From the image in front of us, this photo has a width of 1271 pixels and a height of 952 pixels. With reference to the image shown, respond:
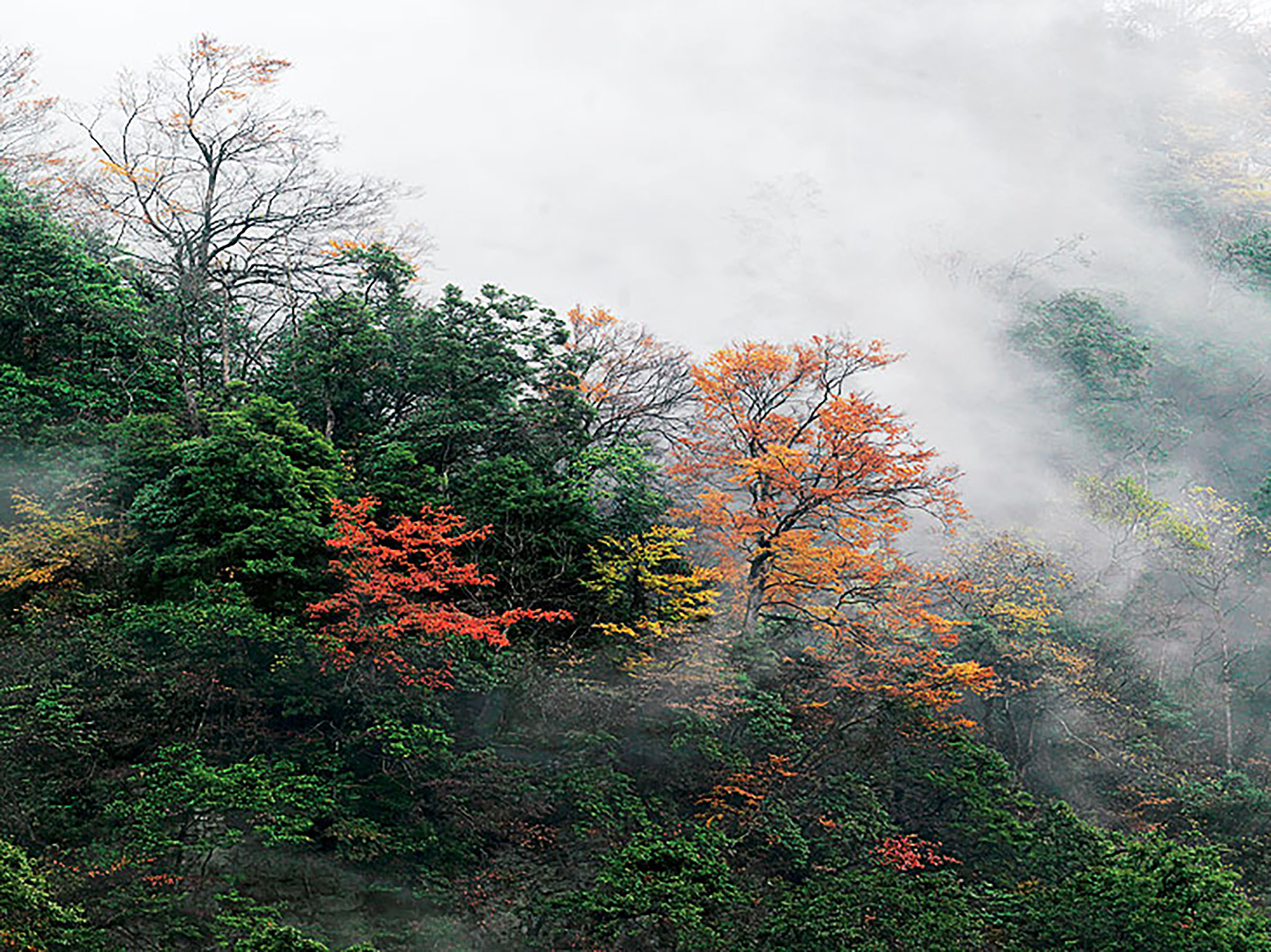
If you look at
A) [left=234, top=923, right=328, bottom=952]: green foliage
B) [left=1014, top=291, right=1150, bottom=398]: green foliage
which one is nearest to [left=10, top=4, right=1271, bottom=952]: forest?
[left=234, top=923, right=328, bottom=952]: green foliage

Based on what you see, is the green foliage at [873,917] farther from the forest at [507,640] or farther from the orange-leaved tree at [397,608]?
the orange-leaved tree at [397,608]

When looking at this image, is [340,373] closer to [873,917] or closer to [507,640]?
[507,640]

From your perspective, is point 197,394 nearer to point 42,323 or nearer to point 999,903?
point 42,323

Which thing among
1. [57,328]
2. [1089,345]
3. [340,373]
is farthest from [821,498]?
[1089,345]

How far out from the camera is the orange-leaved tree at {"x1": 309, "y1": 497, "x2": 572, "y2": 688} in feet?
41.4

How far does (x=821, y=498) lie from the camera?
15875 millimetres

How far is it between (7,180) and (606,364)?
11.4 meters

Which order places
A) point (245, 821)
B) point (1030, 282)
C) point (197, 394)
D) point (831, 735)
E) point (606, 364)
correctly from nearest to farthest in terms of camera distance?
point (245, 821) → point (831, 735) → point (197, 394) → point (606, 364) → point (1030, 282)

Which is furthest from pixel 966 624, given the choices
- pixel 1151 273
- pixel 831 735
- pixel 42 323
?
pixel 1151 273

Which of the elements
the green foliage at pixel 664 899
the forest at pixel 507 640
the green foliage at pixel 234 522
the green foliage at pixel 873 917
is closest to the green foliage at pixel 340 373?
the forest at pixel 507 640

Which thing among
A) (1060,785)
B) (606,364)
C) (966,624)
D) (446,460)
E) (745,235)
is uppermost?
(745,235)

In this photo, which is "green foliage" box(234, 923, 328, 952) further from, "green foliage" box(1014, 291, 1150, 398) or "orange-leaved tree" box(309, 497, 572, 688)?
"green foliage" box(1014, 291, 1150, 398)

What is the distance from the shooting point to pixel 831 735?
15.1 metres

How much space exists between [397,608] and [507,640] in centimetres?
182
